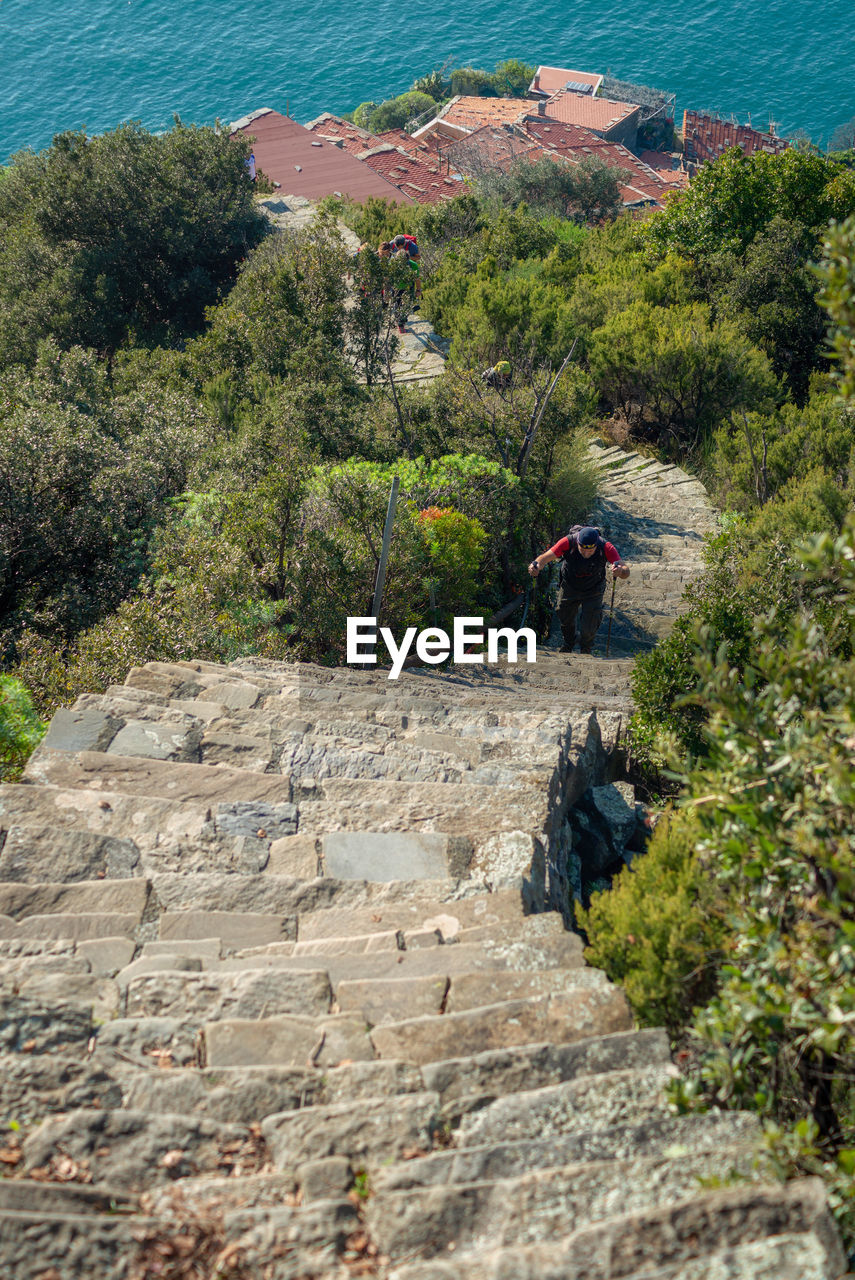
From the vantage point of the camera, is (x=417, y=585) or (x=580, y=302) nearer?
(x=417, y=585)

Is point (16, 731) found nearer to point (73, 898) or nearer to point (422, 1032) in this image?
point (73, 898)

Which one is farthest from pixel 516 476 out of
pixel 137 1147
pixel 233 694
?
pixel 137 1147

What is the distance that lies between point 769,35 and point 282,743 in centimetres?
11548

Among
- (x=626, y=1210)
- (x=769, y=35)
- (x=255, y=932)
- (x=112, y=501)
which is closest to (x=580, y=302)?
(x=112, y=501)

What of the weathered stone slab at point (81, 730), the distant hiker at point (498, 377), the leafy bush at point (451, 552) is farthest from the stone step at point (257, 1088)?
the distant hiker at point (498, 377)

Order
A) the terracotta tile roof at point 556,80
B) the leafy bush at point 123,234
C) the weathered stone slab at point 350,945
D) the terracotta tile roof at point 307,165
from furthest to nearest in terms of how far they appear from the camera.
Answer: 1. the terracotta tile roof at point 556,80
2. the terracotta tile roof at point 307,165
3. the leafy bush at point 123,234
4. the weathered stone slab at point 350,945

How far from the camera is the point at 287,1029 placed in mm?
3447

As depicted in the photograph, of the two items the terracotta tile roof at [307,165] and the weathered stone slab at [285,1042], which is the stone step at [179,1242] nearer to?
the weathered stone slab at [285,1042]

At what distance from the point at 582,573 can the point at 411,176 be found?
50.1 metres

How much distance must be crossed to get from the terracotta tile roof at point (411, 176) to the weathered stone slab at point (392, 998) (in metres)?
50.4

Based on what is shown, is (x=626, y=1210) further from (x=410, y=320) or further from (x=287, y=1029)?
(x=410, y=320)

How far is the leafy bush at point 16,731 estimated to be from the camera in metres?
6.61

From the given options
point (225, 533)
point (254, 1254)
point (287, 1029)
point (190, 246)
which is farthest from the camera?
point (190, 246)
